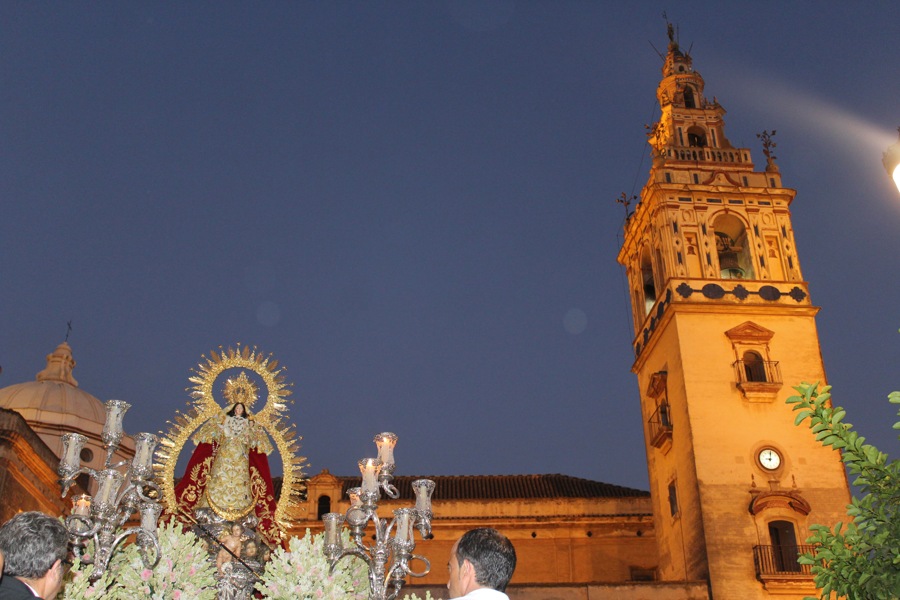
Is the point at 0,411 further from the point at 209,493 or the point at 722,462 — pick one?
the point at 722,462

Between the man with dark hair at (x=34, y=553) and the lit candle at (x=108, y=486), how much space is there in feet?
12.6

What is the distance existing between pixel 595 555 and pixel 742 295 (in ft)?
29.5

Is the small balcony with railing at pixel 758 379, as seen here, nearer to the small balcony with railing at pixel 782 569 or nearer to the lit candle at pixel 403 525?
the small balcony with railing at pixel 782 569

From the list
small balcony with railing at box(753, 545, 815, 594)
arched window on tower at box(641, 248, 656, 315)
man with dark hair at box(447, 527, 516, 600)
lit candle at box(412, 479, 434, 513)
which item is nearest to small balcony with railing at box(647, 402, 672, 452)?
arched window on tower at box(641, 248, 656, 315)

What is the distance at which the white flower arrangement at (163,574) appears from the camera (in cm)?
815

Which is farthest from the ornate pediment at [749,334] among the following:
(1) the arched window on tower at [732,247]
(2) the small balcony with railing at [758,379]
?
(1) the arched window on tower at [732,247]

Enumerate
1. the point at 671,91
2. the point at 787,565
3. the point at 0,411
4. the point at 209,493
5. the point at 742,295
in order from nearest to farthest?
1. the point at 209,493
2. the point at 0,411
3. the point at 787,565
4. the point at 742,295
5. the point at 671,91

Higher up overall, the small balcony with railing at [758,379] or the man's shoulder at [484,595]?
the small balcony with railing at [758,379]

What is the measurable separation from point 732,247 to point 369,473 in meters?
18.9

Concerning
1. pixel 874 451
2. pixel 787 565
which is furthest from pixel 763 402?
pixel 874 451

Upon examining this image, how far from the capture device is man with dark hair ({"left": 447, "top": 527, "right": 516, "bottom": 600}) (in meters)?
4.41

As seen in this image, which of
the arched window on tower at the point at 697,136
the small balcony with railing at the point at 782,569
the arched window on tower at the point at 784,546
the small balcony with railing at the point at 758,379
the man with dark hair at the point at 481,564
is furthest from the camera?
the arched window on tower at the point at 697,136

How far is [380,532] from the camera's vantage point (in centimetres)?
920

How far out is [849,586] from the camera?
638 cm
